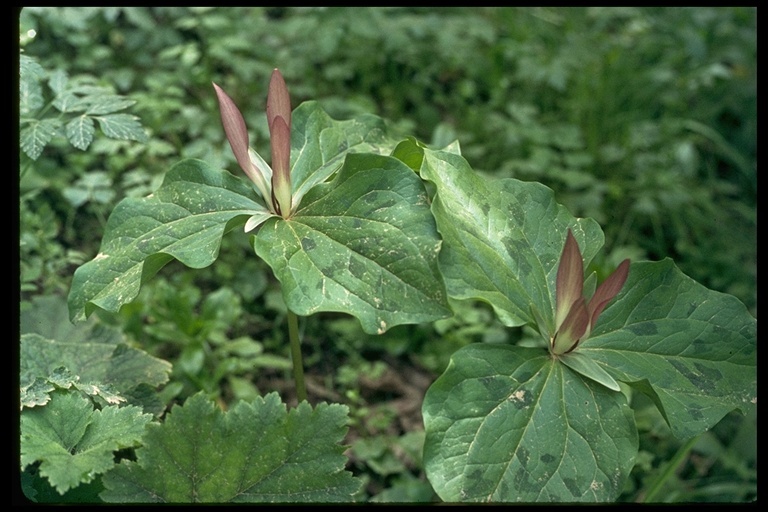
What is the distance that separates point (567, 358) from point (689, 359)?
0.27m

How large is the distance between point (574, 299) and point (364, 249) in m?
0.41

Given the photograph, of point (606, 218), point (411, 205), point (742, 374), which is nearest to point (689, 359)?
point (742, 374)

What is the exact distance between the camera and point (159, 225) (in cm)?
150

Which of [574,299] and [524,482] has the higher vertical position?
[574,299]

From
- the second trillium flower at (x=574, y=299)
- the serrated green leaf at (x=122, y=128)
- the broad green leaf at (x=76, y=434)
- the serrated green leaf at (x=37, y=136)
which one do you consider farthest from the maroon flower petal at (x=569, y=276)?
the serrated green leaf at (x=37, y=136)

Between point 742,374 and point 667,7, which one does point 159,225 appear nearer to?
point 742,374

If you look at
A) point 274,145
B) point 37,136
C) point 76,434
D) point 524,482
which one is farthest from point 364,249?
point 37,136

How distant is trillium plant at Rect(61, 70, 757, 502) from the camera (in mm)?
1323

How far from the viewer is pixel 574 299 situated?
4.56 ft

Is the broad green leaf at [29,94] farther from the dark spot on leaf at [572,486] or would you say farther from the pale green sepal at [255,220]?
the dark spot on leaf at [572,486]

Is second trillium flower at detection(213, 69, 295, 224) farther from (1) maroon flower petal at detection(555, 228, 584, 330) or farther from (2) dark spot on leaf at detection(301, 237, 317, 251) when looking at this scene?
(1) maroon flower petal at detection(555, 228, 584, 330)

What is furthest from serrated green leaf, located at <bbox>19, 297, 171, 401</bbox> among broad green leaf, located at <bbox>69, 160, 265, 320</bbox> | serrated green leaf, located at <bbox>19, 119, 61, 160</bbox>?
serrated green leaf, located at <bbox>19, 119, 61, 160</bbox>

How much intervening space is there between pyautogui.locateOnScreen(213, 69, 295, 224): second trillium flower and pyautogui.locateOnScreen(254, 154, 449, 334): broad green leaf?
50 mm

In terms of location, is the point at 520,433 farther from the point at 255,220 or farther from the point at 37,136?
the point at 37,136
